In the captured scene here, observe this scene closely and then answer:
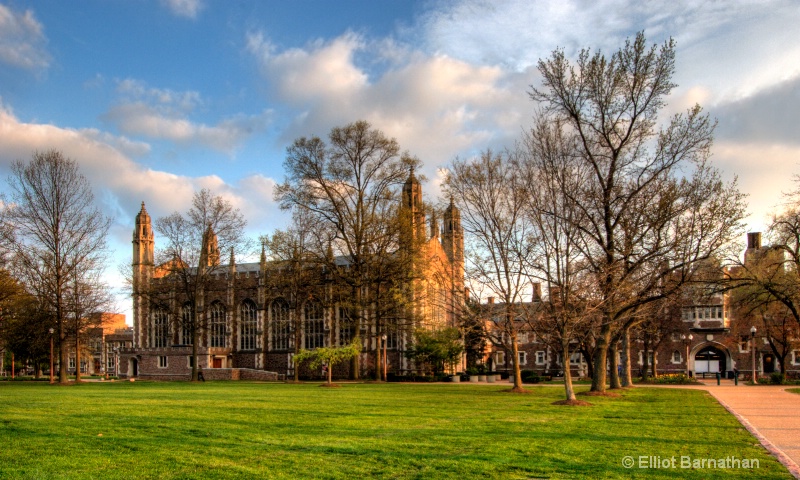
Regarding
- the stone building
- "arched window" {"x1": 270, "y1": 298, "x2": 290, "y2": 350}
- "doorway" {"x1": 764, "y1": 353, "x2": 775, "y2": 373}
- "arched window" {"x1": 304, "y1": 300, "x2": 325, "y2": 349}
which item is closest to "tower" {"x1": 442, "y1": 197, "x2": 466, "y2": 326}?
"arched window" {"x1": 304, "y1": 300, "x2": 325, "y2": 349}

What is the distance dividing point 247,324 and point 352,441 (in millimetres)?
52871

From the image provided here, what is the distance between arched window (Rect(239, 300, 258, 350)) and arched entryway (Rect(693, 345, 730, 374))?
4309 centimetres

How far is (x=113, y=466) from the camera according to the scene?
9.17 metres

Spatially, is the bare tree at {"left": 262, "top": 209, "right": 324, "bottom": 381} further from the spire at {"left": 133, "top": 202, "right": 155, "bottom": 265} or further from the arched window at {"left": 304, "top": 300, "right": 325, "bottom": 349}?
the spire at {"left": 133, "top": 202, "right": 155, "bottom": 265}

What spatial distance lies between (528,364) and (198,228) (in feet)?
134

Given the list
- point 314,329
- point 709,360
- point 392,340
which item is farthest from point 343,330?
point 709,360

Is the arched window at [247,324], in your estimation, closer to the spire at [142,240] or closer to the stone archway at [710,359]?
the spire at [142,240]

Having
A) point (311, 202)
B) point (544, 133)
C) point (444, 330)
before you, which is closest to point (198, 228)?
point (311, 202)

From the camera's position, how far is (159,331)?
67812 mm

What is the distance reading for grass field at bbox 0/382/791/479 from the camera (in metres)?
9.19

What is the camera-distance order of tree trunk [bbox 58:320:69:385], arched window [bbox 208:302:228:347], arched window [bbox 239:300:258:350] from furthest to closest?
arched window [bbox 208:302:228:347] → arched window [bbox 239:300:258:350] → tree trunk [bbox 58:320:69:385]

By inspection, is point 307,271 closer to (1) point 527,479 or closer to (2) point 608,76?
(2) point 608,76

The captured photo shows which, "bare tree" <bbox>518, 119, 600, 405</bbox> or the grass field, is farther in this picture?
"bare tree" <bbox>518, 119, 600, 405</bbox>

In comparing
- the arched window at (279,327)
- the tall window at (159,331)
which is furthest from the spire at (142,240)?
the arched window at (279,327)
